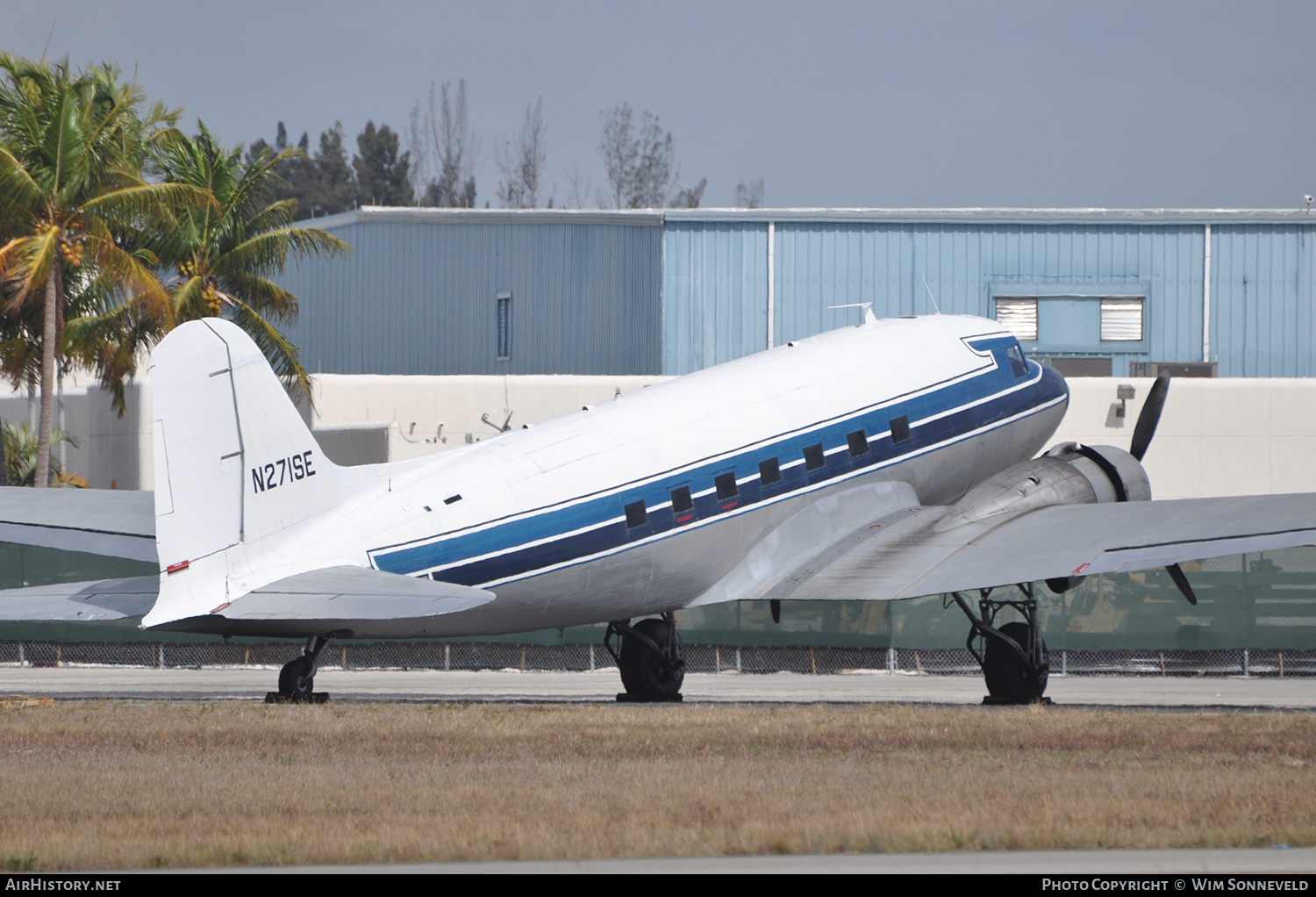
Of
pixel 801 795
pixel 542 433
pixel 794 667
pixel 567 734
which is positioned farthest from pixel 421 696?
pixel 801 795

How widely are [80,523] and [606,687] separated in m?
9.41

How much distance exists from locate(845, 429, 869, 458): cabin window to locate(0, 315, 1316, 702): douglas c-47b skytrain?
4 cm

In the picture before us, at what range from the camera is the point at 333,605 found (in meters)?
19.6

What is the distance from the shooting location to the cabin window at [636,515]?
22.5 metres

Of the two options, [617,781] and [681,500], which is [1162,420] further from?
[617,781]

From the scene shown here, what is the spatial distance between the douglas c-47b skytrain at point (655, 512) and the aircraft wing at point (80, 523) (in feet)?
0.13

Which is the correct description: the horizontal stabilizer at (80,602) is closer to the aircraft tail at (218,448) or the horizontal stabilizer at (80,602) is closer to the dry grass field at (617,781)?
the aircraft tail at (218,448)

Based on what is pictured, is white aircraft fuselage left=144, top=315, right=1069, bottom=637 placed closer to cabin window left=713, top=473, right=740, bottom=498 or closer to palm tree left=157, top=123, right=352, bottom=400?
cabin window left=713, top=473, right=740, bottom=498

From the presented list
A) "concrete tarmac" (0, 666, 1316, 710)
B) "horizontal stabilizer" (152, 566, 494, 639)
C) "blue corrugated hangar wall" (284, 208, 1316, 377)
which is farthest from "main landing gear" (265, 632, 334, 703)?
"blue corrugated hangar wall" (284, 208, 1316, 377)

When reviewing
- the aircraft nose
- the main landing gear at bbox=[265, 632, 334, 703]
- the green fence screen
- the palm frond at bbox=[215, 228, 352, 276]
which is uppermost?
the palm frond at bbox=[215, 228, 352, 276]

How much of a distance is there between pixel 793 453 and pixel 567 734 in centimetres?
704

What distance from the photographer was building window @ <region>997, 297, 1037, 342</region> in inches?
2212

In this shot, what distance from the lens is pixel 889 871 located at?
10492mm
